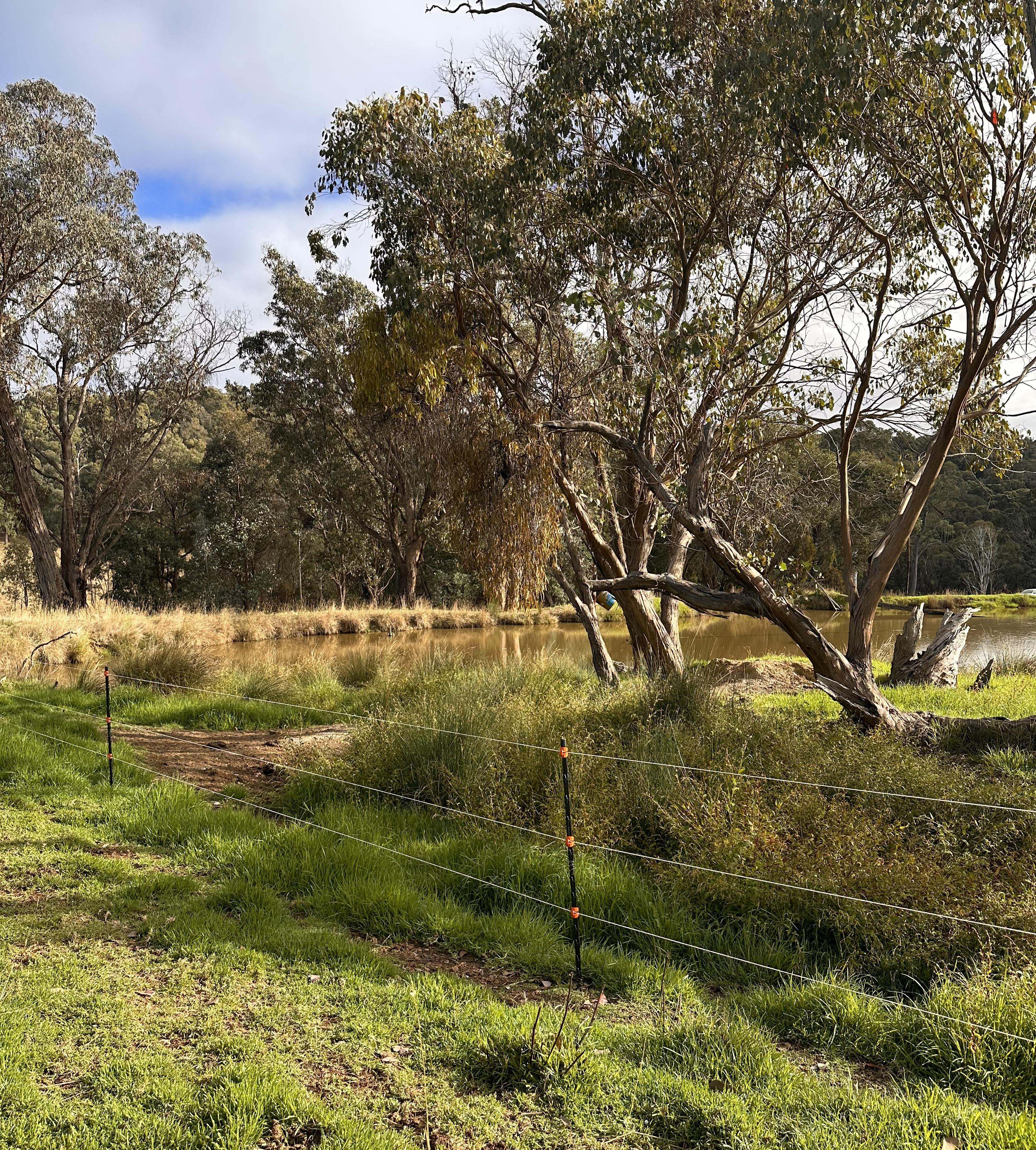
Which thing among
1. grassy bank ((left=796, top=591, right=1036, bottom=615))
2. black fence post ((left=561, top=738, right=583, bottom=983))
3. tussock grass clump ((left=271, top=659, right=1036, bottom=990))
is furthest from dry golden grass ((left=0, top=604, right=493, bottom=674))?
grassy bank ((left=796, top=591, right=1036, bottom=615))

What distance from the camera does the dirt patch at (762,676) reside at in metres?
12.5

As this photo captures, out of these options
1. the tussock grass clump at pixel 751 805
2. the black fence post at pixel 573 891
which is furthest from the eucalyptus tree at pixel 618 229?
the black fence post at pixel 573 891

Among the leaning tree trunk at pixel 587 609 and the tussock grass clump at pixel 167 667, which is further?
the tussock grass clump at pixel 167 667

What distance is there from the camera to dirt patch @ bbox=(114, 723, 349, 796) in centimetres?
771

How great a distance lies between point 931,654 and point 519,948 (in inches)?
408

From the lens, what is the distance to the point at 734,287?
11.1 metres

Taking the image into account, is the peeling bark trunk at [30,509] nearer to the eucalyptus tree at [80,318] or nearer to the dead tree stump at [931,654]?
the eucalyptus tree at [80,318]

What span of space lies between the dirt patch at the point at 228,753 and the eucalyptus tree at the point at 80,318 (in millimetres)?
14642

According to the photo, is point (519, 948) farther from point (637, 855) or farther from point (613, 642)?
point (613, 642)

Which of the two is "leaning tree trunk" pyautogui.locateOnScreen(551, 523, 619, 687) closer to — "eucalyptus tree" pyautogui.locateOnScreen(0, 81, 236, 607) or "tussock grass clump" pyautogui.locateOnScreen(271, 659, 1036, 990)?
"tussock grass clump" pyautogui.locateOnScreen(271, 659, 1036, 990)

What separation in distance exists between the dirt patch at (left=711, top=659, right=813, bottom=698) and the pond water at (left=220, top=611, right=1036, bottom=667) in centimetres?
241

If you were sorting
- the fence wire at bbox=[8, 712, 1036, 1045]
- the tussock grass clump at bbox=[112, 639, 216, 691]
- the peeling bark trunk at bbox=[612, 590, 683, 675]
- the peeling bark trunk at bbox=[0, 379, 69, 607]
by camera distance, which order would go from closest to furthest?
the fence wire at bbox=[8, 712, 1036, 1045]
the peeling bark trunk at bbox=[612, 590, 683, 675]
the tussock grass clump at bbox=[112, 639, 216, 691]
the peeling bark trunk at bbox=[0, 379, 69, 607]

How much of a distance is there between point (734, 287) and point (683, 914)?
8.67 metres

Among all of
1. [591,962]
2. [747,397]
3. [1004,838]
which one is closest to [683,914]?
[591,962]
